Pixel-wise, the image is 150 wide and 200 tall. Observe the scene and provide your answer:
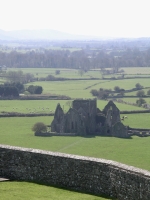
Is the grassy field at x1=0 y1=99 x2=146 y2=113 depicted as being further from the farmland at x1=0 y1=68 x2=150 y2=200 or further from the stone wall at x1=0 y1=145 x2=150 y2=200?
the stone wall at x1=0 y1=145 x2=150 y2=200

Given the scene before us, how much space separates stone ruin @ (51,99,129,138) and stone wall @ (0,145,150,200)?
44.2 m

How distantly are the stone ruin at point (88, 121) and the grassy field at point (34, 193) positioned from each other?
44.9 m

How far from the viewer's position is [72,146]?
5291 centimetres

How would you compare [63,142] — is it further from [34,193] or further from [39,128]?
[34,193]

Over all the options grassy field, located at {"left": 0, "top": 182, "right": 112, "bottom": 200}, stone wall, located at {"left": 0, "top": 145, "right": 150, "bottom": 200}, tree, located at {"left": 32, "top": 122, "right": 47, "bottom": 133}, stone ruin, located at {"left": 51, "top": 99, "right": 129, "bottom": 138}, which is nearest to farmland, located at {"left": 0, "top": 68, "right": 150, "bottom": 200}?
grassy field, located at {"left": 0, "top": 182, "right": 112, "bottom": 200}

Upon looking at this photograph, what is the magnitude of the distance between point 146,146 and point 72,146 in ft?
24.0

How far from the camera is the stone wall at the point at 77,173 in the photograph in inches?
570

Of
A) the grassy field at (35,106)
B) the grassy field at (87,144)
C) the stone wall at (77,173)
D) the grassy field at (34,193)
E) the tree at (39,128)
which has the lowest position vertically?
the grassy field at (87,144)

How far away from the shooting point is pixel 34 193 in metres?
15.4

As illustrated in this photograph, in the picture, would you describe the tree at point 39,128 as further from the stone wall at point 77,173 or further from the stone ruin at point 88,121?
the stone wall at point 77,173

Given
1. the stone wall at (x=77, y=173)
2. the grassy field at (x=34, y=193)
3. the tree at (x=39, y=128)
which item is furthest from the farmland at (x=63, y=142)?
the tree at (x=39, y=128)

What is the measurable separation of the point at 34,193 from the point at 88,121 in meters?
48.9

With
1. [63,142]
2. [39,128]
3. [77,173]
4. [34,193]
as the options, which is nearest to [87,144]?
[63,142]

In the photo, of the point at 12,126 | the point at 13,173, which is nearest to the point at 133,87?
the point at 12,126
